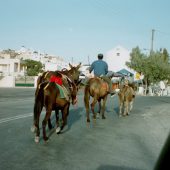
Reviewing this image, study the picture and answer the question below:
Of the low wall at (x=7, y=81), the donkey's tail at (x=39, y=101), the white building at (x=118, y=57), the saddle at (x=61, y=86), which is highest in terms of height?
the white building at (x=118, y=57)

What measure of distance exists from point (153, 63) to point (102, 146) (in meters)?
53.2

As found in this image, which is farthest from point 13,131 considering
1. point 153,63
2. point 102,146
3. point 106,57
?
point 106,57

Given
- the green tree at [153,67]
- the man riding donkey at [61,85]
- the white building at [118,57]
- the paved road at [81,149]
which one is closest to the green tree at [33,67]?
the white building at [118,57]

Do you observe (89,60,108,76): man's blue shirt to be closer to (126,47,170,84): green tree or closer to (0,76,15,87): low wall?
(126,47,170,84): green tree

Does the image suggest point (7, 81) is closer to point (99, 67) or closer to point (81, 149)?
point (99, 67)

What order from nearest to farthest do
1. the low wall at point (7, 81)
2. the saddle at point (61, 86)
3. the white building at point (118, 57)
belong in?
the saddle at point (61, 86), the low wall at point (7, 81), the white building at point (118, 57)

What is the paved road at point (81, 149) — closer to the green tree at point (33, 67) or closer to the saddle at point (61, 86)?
the saddle at point (61, 86)

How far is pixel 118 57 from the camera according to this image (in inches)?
3661

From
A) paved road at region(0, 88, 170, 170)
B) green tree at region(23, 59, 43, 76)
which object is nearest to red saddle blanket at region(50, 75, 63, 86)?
paved road at region(0, 88, 170, 170)

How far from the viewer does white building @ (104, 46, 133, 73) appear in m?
92.6

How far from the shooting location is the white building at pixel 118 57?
9262cm

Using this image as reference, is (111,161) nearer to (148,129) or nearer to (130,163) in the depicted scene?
(130,163)

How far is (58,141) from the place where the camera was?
7781mm

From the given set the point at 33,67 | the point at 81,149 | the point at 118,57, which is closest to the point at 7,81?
the point at 33,67
